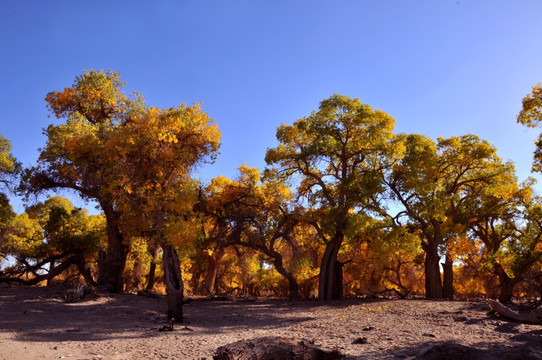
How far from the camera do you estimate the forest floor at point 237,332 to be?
5746 millimetres

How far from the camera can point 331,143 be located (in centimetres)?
1631

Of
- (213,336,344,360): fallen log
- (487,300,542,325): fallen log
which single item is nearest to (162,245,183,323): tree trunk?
(213,336,344,360): fallen log

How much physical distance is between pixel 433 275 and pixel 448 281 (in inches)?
62.9

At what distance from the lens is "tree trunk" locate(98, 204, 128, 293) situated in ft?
52.5

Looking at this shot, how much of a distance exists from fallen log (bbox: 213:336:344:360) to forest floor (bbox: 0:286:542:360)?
90 cm

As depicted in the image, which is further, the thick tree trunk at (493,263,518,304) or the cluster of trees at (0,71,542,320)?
the thick tree trunk at (493,263,518,304)

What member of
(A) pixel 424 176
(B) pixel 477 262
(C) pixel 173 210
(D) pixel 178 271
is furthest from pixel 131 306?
(B) pixel 477 262

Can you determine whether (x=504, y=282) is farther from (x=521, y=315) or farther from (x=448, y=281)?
(x=521, y=315)

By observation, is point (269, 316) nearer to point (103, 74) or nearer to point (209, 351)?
point (209, 351)

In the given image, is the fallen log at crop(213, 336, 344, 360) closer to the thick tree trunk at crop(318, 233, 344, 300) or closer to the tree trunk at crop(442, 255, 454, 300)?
the thick tree trunk at crop(318, 233, 344, 300)

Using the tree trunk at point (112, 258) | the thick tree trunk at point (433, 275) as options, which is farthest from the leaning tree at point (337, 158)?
the tree trunk at point (112, 258)

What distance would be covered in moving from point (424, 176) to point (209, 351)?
13.8m

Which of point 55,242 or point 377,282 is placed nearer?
point 55,242

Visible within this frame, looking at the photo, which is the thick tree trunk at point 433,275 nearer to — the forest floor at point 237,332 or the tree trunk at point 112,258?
the forest floor at point 237,332
